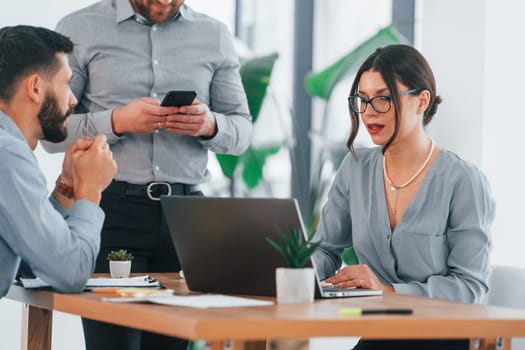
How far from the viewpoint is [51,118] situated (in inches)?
87.4

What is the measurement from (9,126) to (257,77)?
2367 millimetres

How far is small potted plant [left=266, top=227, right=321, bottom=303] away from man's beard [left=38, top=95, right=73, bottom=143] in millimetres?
674

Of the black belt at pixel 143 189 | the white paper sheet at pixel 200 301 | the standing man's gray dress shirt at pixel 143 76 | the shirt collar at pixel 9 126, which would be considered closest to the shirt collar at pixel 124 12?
the standing man's gray dress shirt at pixel 143 76

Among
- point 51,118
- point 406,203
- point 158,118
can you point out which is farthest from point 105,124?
point 406,203

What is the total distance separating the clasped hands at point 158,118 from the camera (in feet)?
8.56

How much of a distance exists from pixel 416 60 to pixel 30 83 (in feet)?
3.53

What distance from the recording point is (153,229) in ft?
8.78

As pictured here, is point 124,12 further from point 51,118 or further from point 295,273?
point 295,273

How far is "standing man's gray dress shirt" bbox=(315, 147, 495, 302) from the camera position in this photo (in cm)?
239

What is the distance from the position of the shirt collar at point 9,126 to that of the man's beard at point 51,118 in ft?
0.28

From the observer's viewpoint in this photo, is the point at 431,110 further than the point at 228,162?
No

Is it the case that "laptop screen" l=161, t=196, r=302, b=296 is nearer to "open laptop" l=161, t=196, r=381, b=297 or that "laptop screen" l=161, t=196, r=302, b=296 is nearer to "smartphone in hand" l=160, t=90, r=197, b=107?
"open laptop" l=161, t=196, r=381, b=297

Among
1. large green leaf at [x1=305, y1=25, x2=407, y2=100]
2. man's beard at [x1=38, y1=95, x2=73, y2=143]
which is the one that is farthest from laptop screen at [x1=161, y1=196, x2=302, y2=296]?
large green leaf at [x1=305, y1=25, x2=407, y2=100]

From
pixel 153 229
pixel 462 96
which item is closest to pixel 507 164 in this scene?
pixel 462 96
